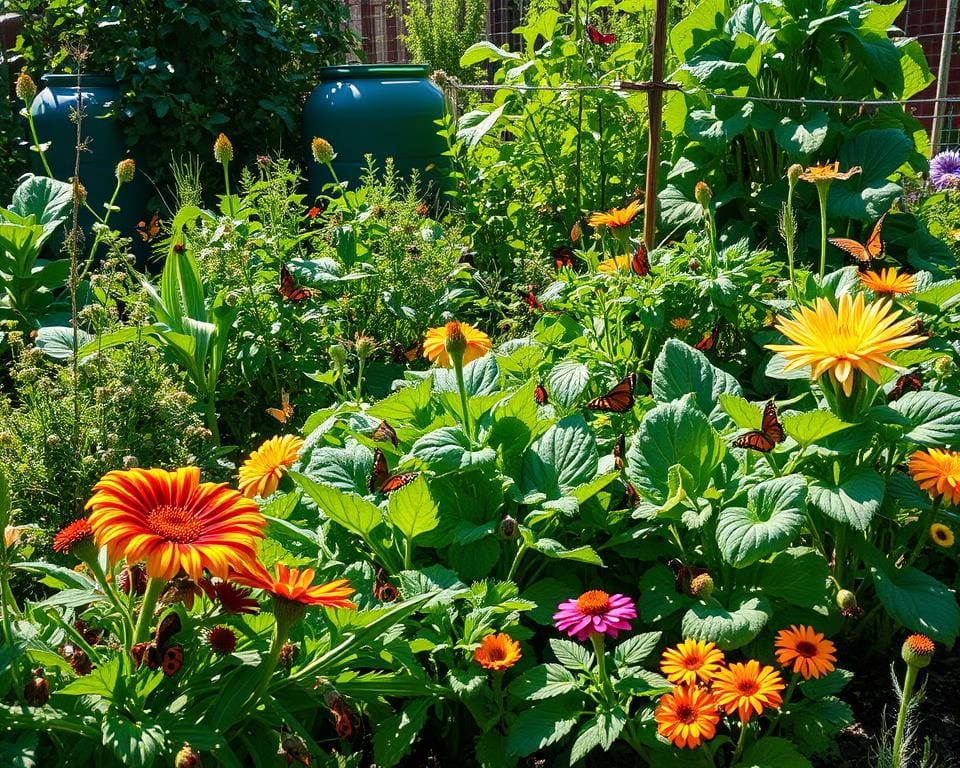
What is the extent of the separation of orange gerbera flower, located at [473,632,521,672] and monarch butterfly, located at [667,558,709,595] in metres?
0.31

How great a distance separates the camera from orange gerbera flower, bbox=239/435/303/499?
180cm

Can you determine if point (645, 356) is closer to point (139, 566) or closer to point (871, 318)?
point (871, 318)

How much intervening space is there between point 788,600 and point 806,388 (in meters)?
0.52

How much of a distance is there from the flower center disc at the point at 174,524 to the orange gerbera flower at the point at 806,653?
855mm

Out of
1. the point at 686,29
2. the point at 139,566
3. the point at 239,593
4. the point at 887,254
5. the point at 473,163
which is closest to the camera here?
the point at 239,593

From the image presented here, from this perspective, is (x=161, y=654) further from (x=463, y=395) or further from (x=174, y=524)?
(x=463, y=395)

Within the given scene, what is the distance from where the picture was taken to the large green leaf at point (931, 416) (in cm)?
160

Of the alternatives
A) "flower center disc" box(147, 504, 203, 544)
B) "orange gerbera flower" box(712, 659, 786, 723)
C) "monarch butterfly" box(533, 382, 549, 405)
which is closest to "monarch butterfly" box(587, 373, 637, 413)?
"monarch butterfly" box(533, 382, 549, 405)

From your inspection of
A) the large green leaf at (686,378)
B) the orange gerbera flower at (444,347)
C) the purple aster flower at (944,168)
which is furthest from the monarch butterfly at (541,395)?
the purple aster flower at (944,168)

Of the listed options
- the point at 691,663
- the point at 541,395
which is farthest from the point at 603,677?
the point at 541,395

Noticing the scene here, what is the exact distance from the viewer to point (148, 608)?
1248 mm

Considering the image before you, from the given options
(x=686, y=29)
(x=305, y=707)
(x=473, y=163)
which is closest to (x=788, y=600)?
(x=305, y=707)

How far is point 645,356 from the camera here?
2287 mm

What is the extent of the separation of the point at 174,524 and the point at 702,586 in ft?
2.64
